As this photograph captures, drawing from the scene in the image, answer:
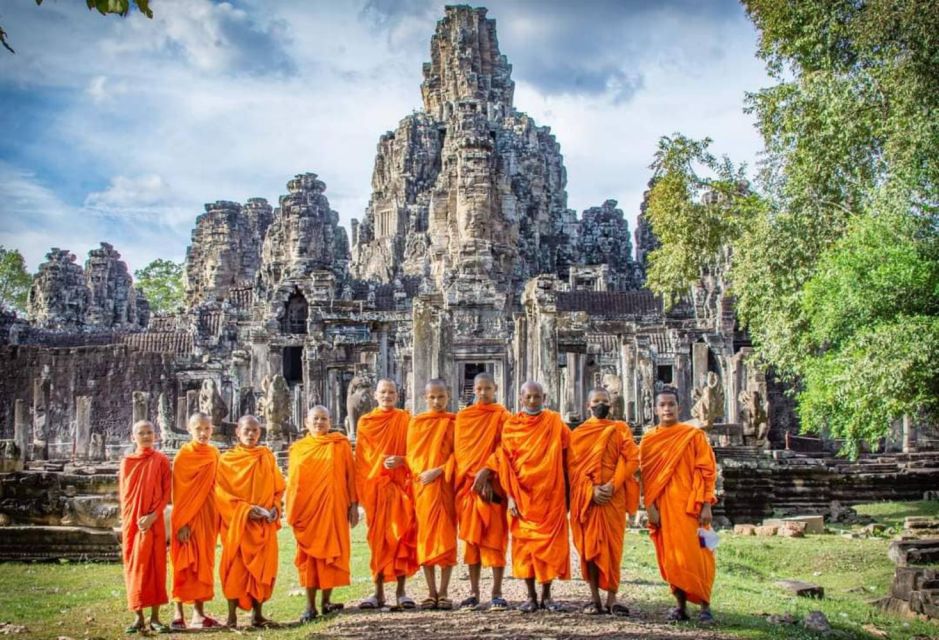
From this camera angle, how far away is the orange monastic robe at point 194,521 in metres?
7.27

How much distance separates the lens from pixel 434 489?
294 inches

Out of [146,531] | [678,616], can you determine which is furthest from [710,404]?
[146,531]

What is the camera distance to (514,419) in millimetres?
7473

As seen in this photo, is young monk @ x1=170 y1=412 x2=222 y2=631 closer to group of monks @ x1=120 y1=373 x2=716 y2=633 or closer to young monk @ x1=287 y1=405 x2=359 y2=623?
group of monks @ x1=120 y1=373 x2=716 y2=633

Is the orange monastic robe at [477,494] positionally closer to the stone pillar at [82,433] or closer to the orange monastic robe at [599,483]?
the orange monastic robe at [599,483]

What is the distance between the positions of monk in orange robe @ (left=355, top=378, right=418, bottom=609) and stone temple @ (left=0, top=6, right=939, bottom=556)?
6228 millimetres

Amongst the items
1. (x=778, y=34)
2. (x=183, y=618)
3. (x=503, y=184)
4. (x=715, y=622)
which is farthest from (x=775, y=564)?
(x=503, y=184)

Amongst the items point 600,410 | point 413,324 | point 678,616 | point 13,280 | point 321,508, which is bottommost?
point 678,616

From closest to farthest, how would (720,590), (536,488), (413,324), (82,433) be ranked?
(536,488) < (720,590) < (413,324) < (82,433)

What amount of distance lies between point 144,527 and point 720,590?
495 cm

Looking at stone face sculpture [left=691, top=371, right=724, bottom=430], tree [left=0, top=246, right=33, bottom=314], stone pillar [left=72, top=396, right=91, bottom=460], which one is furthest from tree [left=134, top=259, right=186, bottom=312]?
stone face sculpture [left=691, top=371, right=724, bottom=430]

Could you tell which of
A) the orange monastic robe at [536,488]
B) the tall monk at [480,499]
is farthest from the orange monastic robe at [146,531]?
the orange monastic robe at [536,488]

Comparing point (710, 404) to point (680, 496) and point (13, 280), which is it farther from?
point (13, 280)

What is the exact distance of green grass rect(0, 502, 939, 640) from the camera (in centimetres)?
745
